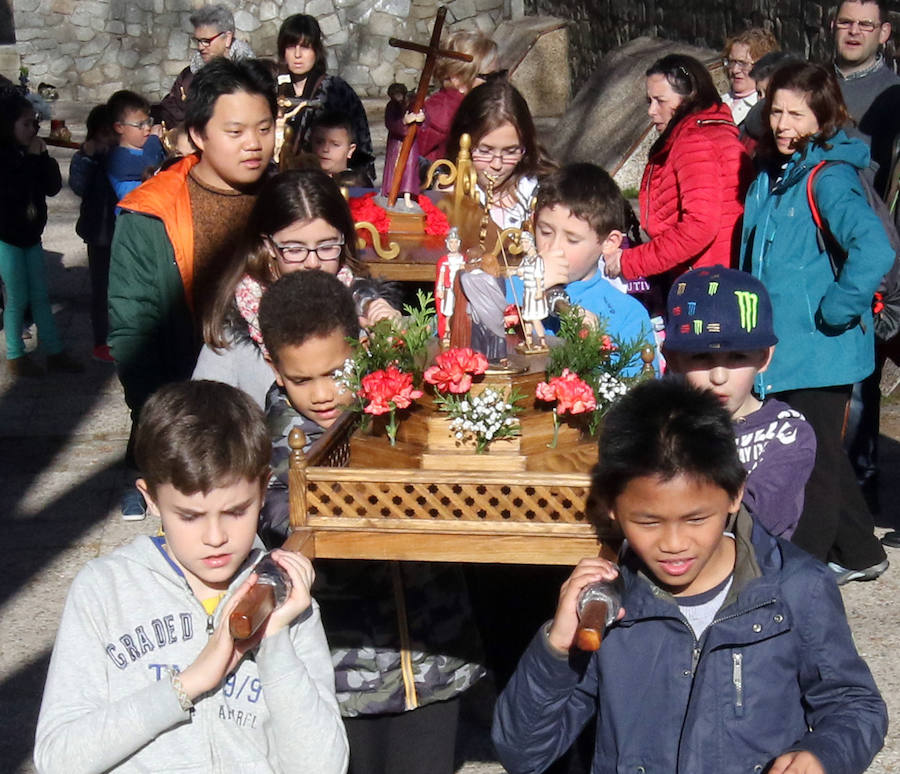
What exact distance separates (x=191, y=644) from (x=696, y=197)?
3283mm

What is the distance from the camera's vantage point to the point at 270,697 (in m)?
2.19

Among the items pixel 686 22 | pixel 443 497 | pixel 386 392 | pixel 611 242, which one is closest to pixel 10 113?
pixel 611 242

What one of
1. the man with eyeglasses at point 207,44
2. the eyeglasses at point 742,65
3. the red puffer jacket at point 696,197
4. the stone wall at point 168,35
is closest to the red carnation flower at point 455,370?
the red puffer jacket at point 696,197

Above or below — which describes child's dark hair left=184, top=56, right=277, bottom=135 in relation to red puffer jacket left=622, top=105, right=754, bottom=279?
above

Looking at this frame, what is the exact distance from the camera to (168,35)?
57.0 feet

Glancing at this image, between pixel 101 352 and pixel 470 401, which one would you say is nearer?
pixel 470 401

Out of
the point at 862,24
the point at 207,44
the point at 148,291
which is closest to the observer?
the point at 148,291

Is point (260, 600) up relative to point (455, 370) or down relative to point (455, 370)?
down

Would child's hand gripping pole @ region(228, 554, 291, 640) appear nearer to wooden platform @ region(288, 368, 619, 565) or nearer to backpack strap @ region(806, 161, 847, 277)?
wooden platform @ region(288, 368, 619, 565)

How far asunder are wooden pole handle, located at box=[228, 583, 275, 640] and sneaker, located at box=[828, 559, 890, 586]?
333cm

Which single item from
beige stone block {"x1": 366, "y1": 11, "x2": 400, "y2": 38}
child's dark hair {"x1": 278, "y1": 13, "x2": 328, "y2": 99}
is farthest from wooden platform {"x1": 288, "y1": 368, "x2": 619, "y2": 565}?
beige stone block {"x1": 366, "y1": 11, "x2": 400, "y2": 38}

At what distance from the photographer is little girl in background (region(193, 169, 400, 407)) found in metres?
3.42

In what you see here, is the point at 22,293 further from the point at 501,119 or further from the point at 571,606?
the point at 571,606

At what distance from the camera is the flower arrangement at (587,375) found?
9.53ft
